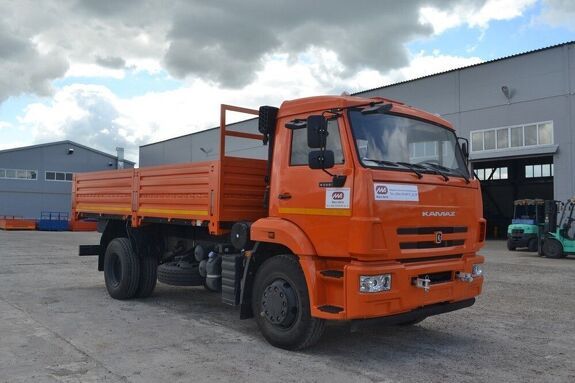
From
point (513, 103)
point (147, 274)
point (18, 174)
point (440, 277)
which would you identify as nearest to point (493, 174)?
point (513, 103)

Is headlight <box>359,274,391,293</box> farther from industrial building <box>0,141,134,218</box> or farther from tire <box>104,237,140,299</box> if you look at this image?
industrial building <box>0,141,134,218</box>

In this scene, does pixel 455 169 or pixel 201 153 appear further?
pixel 201 153

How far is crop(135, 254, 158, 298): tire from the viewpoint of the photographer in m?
8.63

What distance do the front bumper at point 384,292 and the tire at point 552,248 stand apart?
15.8m

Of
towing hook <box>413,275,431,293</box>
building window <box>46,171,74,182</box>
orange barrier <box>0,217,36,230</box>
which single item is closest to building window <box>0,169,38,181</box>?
building window <box>46,171,74,182</box>

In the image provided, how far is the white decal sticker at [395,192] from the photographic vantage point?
196 inches

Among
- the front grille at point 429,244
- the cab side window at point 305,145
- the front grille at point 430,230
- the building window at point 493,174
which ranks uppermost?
the building window at point 493,174

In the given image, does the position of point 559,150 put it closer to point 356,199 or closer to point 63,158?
point 356,199

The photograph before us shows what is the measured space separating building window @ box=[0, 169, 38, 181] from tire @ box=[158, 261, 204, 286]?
4527 centimetres

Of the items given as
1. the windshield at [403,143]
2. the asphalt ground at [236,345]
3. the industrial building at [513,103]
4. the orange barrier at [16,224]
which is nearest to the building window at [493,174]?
the industrial building at [513,103]

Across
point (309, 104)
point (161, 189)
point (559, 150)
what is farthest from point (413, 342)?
point (559, 150)

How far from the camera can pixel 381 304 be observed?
496 centimetres

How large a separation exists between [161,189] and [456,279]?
4.38m

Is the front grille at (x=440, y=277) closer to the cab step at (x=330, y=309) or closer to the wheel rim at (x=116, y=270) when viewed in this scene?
the cab step at (x=330, y=309)
